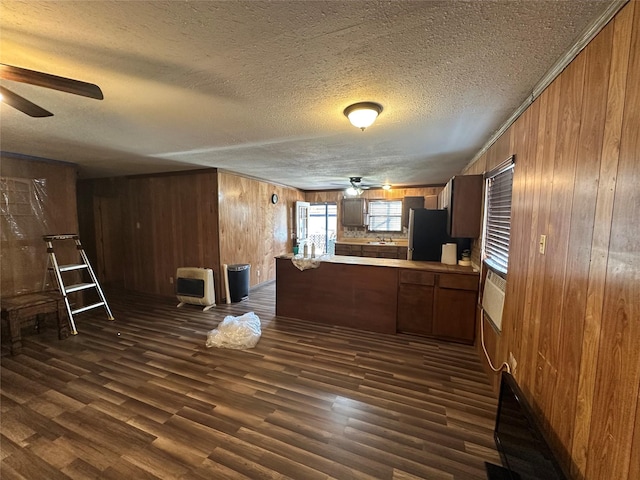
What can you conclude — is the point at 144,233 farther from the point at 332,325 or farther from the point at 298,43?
the point at 298,43

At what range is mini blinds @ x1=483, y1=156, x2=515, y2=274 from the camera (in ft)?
6.97

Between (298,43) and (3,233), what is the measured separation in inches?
175

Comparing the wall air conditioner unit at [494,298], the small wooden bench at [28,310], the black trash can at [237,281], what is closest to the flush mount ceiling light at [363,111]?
the wall air conditioner unit at [494,298]

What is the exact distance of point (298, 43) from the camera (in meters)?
1.24

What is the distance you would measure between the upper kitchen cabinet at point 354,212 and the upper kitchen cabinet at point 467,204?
3.88 m

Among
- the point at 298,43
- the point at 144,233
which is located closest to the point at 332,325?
the point at 298,43

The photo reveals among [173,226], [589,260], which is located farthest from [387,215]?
[589,260]

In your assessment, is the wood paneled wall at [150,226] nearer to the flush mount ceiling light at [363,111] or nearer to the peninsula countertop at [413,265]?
the peninsula countertop at [413,265]

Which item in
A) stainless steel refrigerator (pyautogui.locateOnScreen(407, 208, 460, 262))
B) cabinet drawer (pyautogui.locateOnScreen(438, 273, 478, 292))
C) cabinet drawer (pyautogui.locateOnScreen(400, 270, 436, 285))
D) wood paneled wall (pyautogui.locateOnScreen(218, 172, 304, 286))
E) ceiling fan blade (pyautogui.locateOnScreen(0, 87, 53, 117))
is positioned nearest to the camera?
ceiling fan blade (pyautogui.locateOnScreen(0, 87, 53, 117))

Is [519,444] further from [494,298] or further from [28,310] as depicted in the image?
[28,310]

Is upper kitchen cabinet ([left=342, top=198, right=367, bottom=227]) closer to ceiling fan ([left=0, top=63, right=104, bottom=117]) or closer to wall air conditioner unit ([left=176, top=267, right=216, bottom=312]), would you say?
wall air conditioner unit ([left=176, top=267, right=216, bottom=312])

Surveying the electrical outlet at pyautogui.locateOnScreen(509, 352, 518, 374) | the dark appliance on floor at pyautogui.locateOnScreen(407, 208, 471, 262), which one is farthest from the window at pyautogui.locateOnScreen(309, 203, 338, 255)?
the electrical outlet at pyautogui.locateOnScreen(509, 352, 518, 374)

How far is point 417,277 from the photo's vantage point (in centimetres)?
314

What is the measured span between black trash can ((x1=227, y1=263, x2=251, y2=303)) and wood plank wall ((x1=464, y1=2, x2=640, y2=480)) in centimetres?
394
